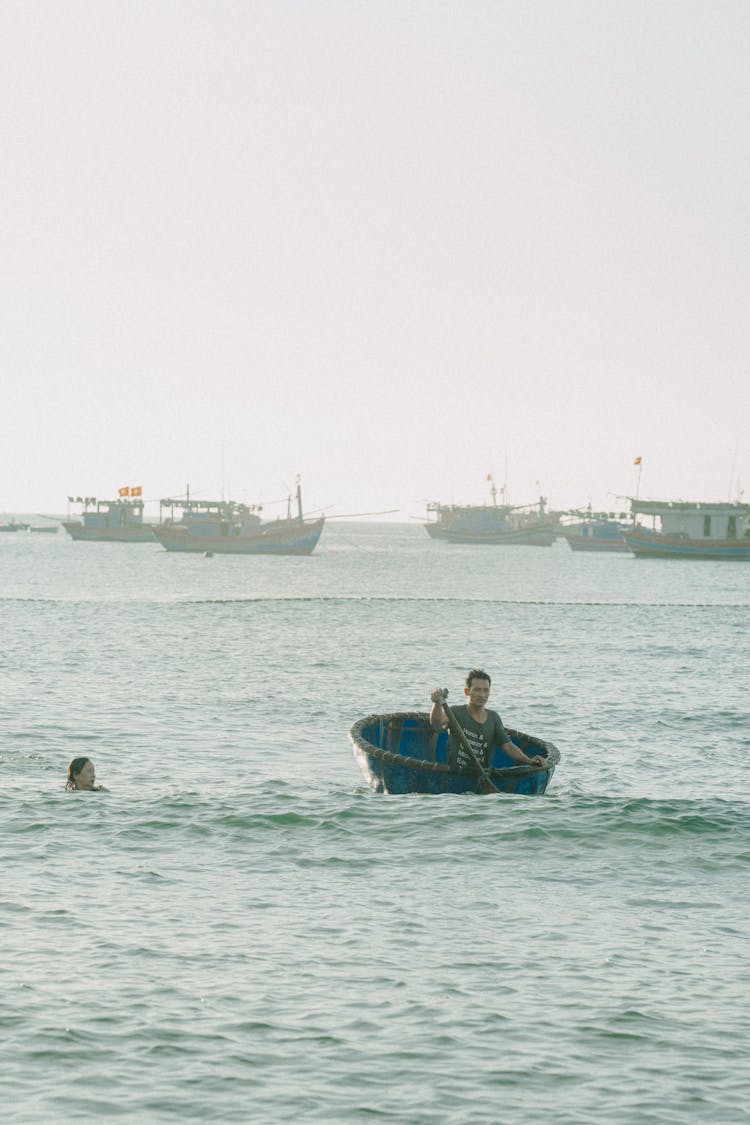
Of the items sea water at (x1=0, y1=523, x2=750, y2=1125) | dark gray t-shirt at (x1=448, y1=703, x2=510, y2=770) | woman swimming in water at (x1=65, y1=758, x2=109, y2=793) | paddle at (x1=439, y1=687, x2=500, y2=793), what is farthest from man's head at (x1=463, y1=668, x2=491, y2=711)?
woman swimming in water at (x1=65, y1=758, x2=109, y2=793)

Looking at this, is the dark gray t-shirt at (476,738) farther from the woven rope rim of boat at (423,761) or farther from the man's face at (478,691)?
the man's face at (478,691)

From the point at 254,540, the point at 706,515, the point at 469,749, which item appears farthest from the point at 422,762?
the point at 254,540

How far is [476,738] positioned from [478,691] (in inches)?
57.3

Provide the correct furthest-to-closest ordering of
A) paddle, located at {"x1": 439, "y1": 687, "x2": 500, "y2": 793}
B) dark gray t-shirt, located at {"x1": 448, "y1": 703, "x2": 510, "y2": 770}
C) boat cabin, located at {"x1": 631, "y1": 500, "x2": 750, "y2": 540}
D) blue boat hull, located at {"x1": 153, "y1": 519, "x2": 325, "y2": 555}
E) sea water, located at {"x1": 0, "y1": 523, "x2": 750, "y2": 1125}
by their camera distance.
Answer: blue boat hull, located at {"x1": 153, "y1": 519, "x2": 325, "y2": 555} → boat cabin, located at {"x1": 631, "y1": 500, "x2": 750, "y2": 540} → dark gray t-shirt, located at {"x1": 448, "y1": 703, "x2": 510, "y2": 770} → paddle, located at {"x1": 439, "y1": 687, "x2": 500, "y2": 793} → sea water, located at {"x1": 0, "y1": 523, "x2": 750, "y2": 1125}

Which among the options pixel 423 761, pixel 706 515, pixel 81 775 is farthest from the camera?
pixel 706 515

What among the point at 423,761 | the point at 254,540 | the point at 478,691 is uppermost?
the point at 254,540

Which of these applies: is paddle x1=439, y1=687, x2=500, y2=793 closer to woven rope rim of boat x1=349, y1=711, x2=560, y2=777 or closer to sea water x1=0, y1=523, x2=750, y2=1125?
woven rope rim of boat x1=349, y1=711, x2=560, y2=777

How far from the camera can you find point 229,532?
16188 centimetres

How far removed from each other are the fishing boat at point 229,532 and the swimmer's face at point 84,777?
13416 centimetres

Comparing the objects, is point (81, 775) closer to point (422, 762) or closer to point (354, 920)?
point (422, 762)

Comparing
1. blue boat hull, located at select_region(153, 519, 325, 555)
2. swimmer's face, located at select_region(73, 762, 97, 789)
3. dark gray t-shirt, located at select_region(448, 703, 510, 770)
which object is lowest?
swimmer's face, located at select_region(73, 762, 97, 789)

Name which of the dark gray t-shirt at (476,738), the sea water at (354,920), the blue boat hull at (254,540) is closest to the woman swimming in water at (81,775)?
the sea water at (354,920)

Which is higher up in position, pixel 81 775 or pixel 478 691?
pixel 478 691

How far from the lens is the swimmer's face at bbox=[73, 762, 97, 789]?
19672 mm
